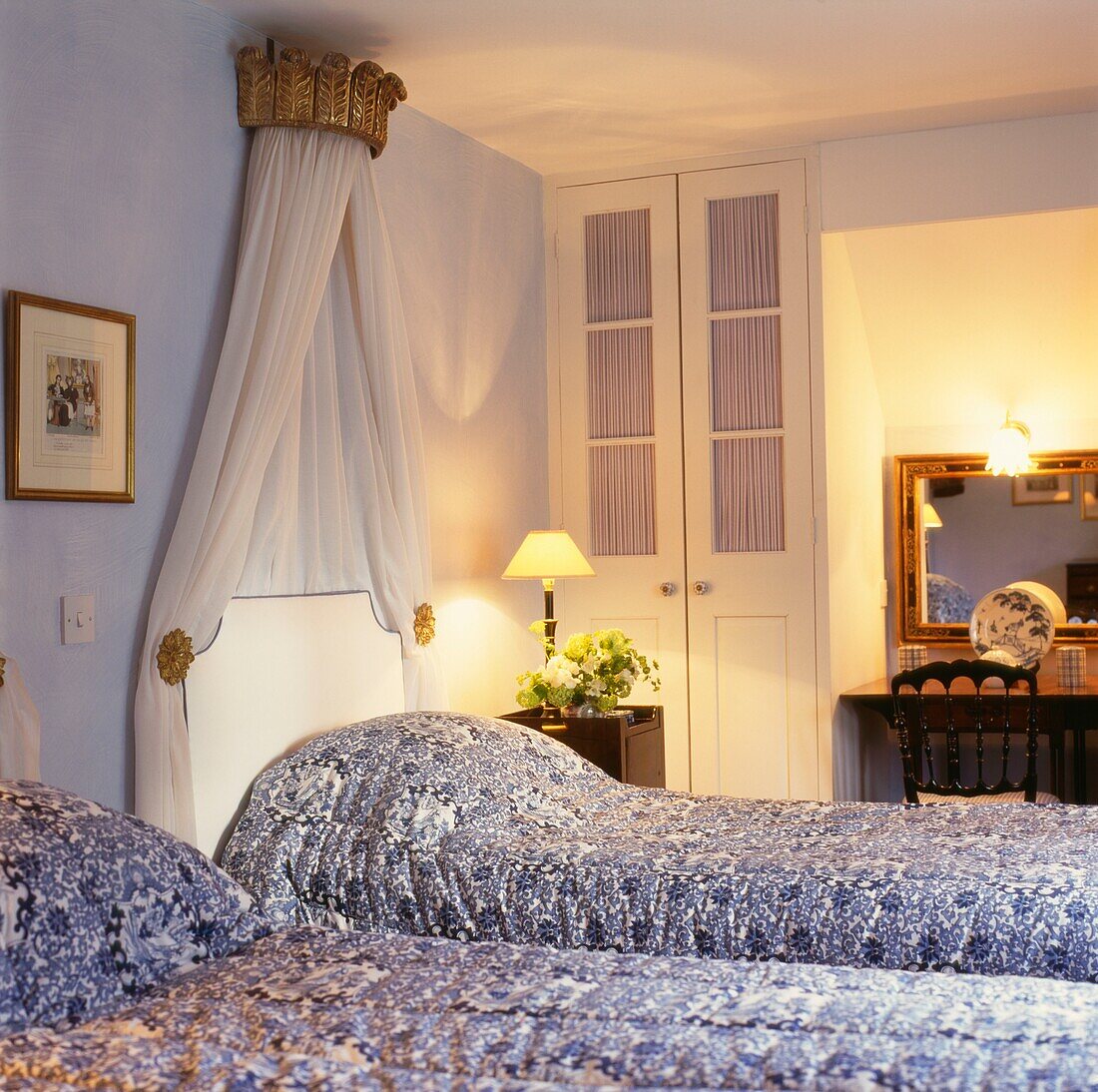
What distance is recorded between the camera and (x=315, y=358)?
352 cm

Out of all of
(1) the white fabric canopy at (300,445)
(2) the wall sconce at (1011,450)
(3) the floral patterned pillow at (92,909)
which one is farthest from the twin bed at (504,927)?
(2) the wall sconce at (1011,450)

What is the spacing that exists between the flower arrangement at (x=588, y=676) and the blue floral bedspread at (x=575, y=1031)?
210cm

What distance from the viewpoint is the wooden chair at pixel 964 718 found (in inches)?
167

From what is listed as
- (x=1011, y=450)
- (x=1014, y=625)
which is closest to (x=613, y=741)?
(x=1014, y=625)

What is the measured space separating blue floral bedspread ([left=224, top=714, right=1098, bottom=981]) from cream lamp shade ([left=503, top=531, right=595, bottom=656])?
2.97 ft

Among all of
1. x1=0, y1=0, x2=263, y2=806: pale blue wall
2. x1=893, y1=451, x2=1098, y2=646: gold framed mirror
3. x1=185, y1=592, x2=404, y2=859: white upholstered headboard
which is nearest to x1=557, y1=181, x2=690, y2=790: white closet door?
x1=893, y1=451, x2=1098, y2=646: gold framed mirror

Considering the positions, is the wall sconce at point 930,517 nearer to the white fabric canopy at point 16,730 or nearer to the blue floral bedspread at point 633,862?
the blue floral bedspread at point 633,862

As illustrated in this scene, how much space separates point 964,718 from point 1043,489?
105 cm

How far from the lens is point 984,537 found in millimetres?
5180

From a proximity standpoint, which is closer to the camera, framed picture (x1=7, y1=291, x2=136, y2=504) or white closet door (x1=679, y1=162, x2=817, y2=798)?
framed picture (x1=7, y1=291, x2=136, y2=504)

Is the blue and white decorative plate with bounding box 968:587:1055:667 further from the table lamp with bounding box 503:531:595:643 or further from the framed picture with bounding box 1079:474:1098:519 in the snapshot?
the table lamp with bounding box 503:531:595:643

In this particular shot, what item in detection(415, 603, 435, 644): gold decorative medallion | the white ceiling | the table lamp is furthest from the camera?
the table lamp

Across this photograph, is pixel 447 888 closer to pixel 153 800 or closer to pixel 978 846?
pixel 153 800

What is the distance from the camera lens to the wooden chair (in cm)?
423
